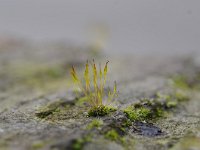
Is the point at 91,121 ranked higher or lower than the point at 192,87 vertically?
higher

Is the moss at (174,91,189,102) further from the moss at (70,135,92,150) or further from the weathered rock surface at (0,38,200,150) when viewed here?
the moss at (70,135,92,150)

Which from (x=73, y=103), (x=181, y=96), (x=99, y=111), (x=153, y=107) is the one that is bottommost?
(x=181, y=96)

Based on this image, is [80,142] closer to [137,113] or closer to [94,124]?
[94,124]

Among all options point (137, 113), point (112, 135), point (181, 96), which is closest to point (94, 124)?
point (112, 135)

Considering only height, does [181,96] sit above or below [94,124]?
below

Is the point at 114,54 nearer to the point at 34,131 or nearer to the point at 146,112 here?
the point at 146,112

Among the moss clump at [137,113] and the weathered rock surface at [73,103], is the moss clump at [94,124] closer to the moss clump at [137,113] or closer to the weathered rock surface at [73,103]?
the weathered rock surface at [73,103]

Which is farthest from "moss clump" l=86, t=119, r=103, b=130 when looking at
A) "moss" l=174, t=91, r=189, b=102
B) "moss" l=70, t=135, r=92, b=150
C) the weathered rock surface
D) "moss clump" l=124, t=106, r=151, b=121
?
"moss" l=174, t=91, r=189, b=102

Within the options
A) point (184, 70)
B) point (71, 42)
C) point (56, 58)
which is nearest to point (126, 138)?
point (184, 70)

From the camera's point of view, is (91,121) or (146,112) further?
(146,112)
